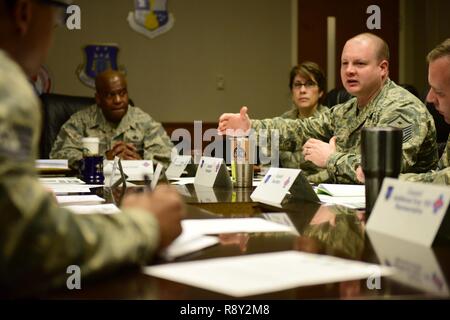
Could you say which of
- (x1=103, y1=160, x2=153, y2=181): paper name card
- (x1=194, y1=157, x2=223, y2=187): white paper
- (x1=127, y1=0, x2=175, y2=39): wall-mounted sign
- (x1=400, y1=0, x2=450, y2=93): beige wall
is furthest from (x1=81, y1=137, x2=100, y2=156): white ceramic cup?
(x1=400, y1=0, x2=450, y2=93): beige wall

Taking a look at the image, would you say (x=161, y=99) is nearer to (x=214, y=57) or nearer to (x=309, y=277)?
(x=214, y=57)

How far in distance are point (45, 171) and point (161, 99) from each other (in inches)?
108

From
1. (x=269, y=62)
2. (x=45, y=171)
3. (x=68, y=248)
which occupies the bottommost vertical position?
(x=45, y=171)

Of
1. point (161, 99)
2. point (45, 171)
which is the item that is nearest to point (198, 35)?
point (161, 99)

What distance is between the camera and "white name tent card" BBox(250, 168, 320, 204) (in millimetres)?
1548

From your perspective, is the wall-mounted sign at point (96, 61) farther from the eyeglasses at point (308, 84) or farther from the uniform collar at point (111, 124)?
the eyeglasses at point (308, 84)

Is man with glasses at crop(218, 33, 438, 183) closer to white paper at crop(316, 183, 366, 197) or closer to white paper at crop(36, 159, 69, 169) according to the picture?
white paper at crop(316, 183, 366, 197)

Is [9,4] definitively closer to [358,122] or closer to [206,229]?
[206,229]

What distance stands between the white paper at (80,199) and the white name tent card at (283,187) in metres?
0.44

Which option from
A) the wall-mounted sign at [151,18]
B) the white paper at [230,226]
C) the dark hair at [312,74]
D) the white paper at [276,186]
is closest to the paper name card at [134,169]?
the white paper at [276,186]

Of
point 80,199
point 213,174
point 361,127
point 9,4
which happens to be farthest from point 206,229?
point 361,127

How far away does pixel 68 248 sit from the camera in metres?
0.65

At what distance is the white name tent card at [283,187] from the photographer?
5.08ft

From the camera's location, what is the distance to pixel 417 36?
5.97 meters
